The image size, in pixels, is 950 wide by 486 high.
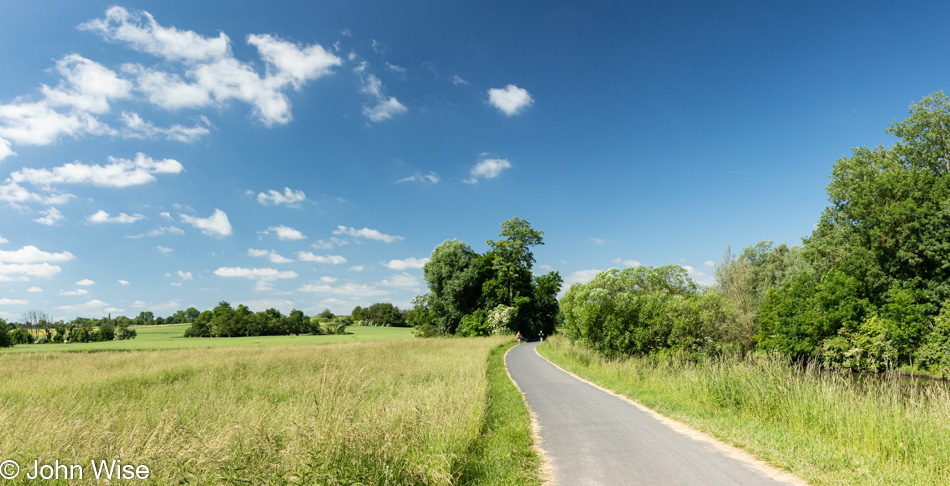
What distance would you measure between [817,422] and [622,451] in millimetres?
4553

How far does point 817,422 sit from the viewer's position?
28.2 feet

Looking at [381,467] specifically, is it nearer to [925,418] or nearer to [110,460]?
[110,460]

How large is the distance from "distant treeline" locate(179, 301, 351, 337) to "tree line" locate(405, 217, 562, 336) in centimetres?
2829

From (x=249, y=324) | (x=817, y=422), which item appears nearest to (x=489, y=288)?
(x=249, y=324)

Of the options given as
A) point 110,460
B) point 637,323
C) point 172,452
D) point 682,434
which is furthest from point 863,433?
point 637,323

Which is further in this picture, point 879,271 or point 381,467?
point 879,271

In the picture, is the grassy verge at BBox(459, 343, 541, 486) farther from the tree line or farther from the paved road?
the tree line

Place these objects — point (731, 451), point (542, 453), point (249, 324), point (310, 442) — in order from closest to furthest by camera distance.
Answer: point (310, 442), point (731, 451), point (542, 453), point (249, 324)

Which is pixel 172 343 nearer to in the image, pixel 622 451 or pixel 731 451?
pixel 622 451

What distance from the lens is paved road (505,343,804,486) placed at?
6227 millimetres

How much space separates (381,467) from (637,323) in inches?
818

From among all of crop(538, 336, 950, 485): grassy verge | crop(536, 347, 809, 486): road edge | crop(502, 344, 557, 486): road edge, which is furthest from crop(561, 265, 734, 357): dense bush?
crop(502, 344, 557, 486): road edge

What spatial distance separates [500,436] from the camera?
8.83 meters

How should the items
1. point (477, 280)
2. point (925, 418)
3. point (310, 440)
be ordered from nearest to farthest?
point (310, 440) < point (925, 418) < point (477, 280)
